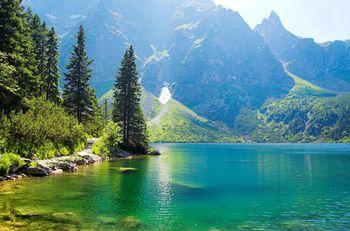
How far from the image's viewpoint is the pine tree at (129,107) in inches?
4427

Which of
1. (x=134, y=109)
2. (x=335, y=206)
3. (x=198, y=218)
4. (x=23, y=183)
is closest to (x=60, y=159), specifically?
(x=23, y=183)

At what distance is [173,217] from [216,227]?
4490 millimetres

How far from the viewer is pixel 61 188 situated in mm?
40906

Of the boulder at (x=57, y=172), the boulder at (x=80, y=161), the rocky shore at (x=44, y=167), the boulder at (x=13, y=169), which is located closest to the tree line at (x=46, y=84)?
the boulder at (x=13, y=169)

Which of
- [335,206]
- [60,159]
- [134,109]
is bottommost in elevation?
[335,206]

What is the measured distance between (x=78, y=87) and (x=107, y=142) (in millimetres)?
17161

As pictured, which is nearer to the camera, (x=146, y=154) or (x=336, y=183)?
(x=336, y=183)

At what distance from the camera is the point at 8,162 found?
4550cm

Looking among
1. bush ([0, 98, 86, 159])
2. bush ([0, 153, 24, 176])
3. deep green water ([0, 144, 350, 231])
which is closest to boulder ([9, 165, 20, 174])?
bush ([0, 153, 24, 176])

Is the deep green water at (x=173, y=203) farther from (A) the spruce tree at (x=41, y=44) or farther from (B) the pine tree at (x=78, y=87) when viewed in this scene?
(B) the pine tree at (x=78, y=87)

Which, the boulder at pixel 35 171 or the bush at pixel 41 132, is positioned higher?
the bush at pixel 41 132

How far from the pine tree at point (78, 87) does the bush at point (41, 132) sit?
53.7 feet

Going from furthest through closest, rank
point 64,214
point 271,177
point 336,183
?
point 271,177 < point 336,183 < point 64,214

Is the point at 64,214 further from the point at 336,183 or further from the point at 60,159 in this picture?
the point at 336,183
